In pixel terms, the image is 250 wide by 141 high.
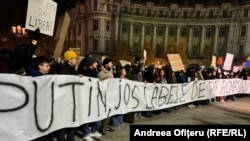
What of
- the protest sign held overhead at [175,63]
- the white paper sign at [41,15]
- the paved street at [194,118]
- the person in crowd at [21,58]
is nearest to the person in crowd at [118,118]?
the paved street at [194,118]

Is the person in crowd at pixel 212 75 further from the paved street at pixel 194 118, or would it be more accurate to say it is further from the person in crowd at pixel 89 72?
the person in crowd at pixel 89 72

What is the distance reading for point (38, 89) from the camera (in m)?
4.09

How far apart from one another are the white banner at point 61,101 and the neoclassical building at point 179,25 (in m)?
50.3

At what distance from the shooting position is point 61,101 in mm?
4582

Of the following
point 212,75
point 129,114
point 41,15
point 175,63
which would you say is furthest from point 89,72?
point 212,75

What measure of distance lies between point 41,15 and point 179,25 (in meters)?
66.5

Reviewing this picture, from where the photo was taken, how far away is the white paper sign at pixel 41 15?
4715mm

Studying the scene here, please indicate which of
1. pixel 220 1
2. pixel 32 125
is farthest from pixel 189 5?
pixel 32 125

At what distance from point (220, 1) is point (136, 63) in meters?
68.7

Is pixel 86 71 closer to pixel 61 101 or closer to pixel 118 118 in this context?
pixel 61 101

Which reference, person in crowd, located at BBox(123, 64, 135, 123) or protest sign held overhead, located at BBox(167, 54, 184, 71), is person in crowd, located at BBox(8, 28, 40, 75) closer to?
person in crowd, located at BBox(123, 64, 135, 123)

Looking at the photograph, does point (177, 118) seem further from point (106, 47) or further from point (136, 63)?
point (106, 47)

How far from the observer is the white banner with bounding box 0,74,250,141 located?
12.1ft

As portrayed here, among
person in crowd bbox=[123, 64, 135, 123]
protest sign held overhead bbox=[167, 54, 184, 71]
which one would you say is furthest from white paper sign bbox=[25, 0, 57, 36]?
protest sign held overhead bbox=[167, 54, 184, 71]
